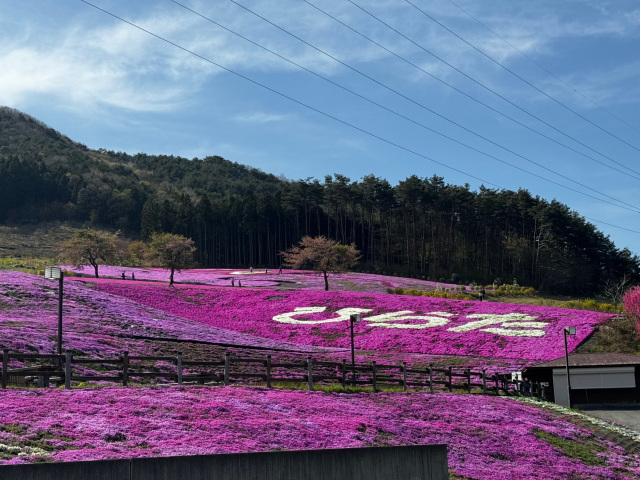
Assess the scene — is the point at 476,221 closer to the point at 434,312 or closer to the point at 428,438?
the point at 434,312

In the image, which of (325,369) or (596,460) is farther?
(325,369)

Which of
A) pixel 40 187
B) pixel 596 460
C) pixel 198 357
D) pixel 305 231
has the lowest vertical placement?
pixel 596 460

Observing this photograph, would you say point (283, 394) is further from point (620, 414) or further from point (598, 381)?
point (598, 381)

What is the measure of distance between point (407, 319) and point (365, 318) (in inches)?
144

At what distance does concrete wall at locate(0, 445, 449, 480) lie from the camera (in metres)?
12.5

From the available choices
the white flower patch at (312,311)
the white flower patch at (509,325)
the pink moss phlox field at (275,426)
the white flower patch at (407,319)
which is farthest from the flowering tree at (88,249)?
the pink moss phlox field at (275,426)

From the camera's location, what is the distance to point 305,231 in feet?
469

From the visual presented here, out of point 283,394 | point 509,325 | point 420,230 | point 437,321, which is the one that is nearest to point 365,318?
point 437,321

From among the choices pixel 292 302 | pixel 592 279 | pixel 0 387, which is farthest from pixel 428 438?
pixel 592 279

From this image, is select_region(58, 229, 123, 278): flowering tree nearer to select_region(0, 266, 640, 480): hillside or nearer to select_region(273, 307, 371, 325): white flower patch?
select_region(0, 266, 640, 480): hillside

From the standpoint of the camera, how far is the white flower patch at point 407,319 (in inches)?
2372

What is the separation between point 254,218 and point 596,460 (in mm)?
115676

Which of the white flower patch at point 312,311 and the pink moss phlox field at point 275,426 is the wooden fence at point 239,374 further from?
the white flower patch at point 312,311

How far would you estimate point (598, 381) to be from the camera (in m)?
43.0
